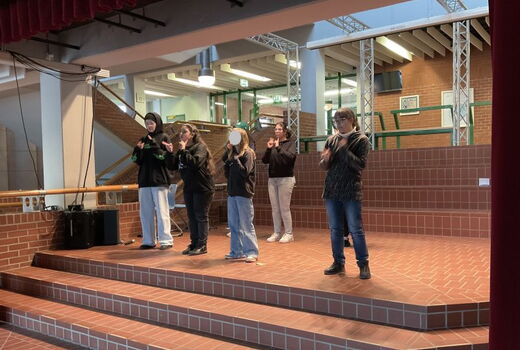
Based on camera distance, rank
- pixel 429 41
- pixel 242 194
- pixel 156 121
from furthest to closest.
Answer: pixel 429 41 < pixel 156 121 < pixel 242 194

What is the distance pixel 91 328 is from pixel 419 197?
510 centimetres

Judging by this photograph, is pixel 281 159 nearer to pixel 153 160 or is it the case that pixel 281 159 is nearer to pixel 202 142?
pixel 202 142

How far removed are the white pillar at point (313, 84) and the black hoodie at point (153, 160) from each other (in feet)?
20.9

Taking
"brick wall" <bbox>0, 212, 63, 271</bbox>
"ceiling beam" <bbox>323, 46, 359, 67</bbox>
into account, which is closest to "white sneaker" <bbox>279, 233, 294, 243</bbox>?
"brick wall" <bbox>0, 212, 63, 271</bbox>

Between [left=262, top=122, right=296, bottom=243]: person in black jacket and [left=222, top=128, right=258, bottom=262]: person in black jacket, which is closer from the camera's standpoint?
[left=222, top=128, right=258, bottom=262]: person in black jacket

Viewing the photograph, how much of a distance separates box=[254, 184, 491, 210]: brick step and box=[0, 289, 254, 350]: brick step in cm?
440

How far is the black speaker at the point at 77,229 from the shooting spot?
5.76 metres

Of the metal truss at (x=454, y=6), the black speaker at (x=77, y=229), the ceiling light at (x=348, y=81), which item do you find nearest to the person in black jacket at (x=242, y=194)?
the black speaker at (x=77, y=229)

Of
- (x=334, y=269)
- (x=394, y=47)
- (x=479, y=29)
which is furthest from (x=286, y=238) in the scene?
(x=479, y=29)

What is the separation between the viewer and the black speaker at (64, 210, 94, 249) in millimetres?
5762

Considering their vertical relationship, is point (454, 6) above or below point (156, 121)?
above

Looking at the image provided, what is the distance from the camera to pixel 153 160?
5293mm

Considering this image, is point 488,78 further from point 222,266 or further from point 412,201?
point 222,266

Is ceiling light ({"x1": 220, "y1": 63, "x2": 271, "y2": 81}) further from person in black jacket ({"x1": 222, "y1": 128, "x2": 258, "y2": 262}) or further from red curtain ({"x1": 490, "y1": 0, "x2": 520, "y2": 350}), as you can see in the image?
red curtain ({"x1": 490, "y1": 0, "x2": 520, "y2": 350})
